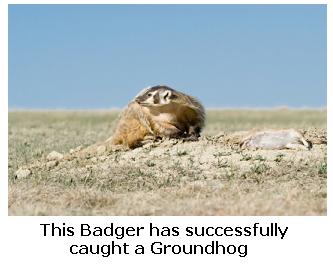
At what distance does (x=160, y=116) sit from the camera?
11.5 meters

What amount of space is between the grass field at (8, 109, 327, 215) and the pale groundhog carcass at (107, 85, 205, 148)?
28cm

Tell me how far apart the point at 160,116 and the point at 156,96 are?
0.34 metres

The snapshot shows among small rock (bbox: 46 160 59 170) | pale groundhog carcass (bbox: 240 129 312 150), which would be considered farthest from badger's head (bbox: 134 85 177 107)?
small rock (bbox: 46 160 59 170)

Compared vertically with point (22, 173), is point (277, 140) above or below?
above

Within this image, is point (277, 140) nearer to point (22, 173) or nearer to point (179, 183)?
point (179, 183)

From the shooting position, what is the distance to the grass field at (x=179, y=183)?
25.9 ft

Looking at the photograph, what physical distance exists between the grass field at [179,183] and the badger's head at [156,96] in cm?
64

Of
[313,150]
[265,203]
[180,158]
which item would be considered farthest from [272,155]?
[265,203]

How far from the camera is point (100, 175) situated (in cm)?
1012

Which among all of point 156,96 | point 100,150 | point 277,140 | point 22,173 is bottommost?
point 22,173

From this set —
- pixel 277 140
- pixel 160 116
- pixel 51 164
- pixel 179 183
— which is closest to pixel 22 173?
pixel 51 164
